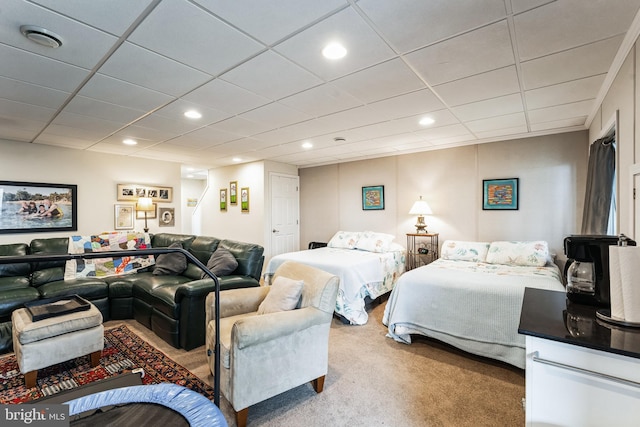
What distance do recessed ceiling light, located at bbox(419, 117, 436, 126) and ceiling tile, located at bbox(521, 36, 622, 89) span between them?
102cm

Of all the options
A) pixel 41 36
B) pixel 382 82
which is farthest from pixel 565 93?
pixel 41 36

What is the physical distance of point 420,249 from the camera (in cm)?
494

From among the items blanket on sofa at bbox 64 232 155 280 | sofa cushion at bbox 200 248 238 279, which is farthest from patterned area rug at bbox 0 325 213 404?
blanket on sofa at bbox 64 232 155 280

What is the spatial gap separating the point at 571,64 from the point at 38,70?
3863 millimetres

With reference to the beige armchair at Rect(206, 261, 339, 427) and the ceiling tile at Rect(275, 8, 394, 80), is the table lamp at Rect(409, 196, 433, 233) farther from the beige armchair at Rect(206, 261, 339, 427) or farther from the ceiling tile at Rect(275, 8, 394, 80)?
the ceiling tile at Rect(275, 8, 394, 80)

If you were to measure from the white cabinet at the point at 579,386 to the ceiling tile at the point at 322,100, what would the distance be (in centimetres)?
224

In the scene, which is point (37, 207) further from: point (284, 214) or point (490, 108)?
point (490, 108)

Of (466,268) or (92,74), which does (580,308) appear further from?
(92,74)

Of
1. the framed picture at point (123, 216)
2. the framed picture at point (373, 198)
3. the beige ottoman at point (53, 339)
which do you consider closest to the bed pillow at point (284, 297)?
the beige ottoman at point (53, 339)

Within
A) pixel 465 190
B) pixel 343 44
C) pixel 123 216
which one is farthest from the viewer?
pixel 123 216

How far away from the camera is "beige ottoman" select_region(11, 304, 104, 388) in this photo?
2.22 meters

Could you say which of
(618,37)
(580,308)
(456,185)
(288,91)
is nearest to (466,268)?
(456,185)

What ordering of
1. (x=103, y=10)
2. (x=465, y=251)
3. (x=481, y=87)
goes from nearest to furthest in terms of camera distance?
(x=103, y=10) → (x=481, y=87) → (x=465, y=251)

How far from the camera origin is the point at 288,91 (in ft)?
8.52
